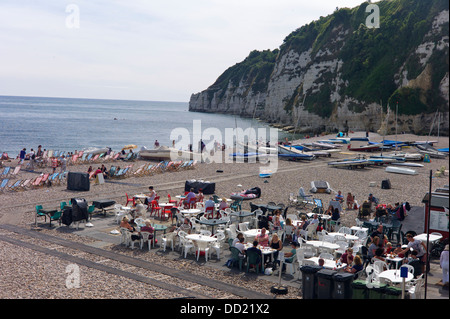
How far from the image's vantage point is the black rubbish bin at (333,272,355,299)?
9.05 m

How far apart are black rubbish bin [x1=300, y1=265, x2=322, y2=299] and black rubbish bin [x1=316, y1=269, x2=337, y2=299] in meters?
0.16

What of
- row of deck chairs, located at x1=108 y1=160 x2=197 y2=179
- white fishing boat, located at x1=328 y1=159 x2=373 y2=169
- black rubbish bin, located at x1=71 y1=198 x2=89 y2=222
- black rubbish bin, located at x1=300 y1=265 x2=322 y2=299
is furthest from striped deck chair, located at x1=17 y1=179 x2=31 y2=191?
white fishing boat, located at x1=328 y1=159 x2=373 y2=169

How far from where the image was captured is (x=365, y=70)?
7912cm

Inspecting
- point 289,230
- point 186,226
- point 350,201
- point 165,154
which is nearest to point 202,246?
point 186,226

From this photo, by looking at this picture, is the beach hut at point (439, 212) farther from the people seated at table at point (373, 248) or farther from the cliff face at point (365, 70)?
the cliff face at point (365, 70)

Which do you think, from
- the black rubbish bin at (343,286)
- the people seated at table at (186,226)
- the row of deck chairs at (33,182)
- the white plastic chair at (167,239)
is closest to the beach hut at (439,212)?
the black rubbish bin at (343,286)

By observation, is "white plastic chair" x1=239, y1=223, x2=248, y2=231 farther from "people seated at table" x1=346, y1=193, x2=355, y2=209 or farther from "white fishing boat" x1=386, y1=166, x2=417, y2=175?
"white fishing boat" x1=386, y1=166, x2=417, y2=175

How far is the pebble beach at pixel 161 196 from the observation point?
998 centimetres

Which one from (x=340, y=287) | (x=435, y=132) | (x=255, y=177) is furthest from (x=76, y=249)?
(x=435, y=132)

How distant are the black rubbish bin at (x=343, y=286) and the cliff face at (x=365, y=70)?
49.9 m

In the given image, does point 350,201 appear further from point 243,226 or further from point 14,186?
point 14,186

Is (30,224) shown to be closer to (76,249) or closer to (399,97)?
(76,249)

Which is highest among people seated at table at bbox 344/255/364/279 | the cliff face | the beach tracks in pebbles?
the cliff face
